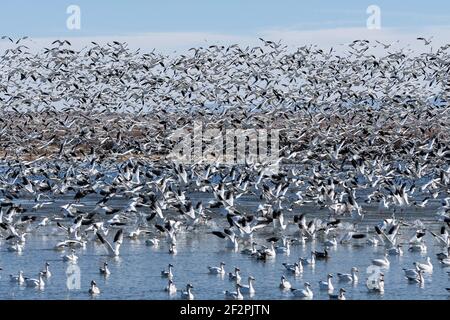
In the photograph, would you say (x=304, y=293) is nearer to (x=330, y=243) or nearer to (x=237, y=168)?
(x=330, y=243)

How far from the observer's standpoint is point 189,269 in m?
29.2

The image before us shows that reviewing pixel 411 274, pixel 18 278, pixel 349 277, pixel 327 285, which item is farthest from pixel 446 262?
pixel 18 278

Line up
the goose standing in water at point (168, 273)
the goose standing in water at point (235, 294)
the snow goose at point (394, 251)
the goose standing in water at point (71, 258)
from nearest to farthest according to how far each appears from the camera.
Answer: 1. the goose standing in water at point (235, 294)
2. the goose standing in water at point (168, 273)
3. the goose standing in water at point (71, 258)
4. the snow goose at point (394, 251)

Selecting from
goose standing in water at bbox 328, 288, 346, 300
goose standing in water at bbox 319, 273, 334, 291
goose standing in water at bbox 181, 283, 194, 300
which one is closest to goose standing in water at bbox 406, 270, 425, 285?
goose standing in water at bbox 319, 273, 334, 291

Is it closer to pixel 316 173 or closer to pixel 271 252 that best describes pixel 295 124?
pixel 316 173

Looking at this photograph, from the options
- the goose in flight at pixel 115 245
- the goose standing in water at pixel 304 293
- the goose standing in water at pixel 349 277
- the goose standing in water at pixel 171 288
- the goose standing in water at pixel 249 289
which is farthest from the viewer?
the goose in flight at pixel 115 245

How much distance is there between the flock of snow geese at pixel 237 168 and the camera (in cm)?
3294

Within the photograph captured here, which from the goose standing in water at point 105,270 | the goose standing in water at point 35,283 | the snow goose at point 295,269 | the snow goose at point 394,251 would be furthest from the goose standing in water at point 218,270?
the snow goose at point 394,251

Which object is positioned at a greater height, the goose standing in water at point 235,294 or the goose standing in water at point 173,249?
the goose standing in water at point 235,294

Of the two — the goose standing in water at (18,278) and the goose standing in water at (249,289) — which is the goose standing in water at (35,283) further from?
the goose standing in water at (249,289)

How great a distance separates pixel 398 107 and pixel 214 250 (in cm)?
2941

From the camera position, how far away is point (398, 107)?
59812 mm

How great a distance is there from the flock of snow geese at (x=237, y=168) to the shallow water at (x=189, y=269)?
255 millimetres

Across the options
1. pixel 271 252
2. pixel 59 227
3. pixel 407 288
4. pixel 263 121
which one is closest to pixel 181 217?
pixel 59 227
